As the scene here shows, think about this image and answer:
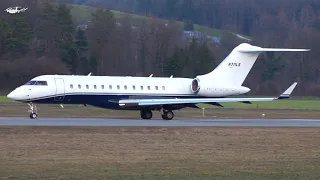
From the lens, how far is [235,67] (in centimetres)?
4569

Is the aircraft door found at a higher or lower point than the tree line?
lower

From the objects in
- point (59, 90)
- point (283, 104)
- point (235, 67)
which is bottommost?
point (283, 104)

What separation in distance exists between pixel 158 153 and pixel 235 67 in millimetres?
23114

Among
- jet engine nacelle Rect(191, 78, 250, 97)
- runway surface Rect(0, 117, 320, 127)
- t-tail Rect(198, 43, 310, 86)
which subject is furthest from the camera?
t-tail Rect(198, 43, 310, 86)

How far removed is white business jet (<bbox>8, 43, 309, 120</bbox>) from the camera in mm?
40294

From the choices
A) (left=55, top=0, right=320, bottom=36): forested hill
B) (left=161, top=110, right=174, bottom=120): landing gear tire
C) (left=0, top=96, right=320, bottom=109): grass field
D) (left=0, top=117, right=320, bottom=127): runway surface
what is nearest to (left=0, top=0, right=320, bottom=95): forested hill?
(left=0, top=96, right=320, bottom=109): grass field

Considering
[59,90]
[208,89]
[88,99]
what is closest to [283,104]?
[208,89]

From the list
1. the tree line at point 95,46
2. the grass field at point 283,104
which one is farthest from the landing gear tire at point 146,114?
the tree line at point 95,46

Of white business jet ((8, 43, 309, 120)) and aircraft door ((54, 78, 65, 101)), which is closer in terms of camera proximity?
white business jet ((8, 43, 309, 120))

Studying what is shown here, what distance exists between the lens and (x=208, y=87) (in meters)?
44.3

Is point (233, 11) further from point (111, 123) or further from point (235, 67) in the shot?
point (111, 123)

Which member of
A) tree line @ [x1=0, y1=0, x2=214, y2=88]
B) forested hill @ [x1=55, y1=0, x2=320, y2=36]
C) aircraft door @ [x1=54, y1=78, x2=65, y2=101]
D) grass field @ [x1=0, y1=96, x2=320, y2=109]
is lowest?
grass field @ [x1=0, y1=96, x2=320, y2=109]

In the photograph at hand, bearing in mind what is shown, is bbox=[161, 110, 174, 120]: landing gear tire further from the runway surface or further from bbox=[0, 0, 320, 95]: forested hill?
bbox=[0, 0, 320, 95]: forested hill

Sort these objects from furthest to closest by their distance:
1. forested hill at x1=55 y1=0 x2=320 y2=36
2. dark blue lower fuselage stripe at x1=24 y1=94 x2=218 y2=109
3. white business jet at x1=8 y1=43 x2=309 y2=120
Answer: forested hill at x1=55 y1=0 x2=320 y2=36 < dark blue lower fuselage stripe at x1=24 y1=94 x2=218 y2=109 < white business jet at x1=8 y1=43 x2=309 y2=120
